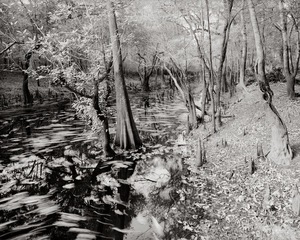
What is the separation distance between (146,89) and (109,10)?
114 ft

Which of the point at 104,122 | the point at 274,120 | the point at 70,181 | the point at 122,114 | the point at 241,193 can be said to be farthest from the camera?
the point at 122,114

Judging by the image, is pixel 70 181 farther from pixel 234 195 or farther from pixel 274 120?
pixel 274 120

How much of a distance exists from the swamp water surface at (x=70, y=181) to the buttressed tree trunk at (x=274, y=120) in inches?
172

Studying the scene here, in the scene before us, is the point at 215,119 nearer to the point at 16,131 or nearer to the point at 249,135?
the point at 249,135

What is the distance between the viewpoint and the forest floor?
20.2 feet

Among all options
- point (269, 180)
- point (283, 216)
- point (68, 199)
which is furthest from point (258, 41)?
point (68, 199)

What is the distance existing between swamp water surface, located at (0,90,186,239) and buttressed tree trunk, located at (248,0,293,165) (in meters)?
4.38

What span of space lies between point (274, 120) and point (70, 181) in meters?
8.06

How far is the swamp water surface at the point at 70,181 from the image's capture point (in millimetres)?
7246

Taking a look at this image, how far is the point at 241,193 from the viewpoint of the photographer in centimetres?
775

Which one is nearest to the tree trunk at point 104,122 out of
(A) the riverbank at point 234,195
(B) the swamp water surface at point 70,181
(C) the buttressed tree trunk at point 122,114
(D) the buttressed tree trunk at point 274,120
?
(B) the swamp water surface at point 70,181

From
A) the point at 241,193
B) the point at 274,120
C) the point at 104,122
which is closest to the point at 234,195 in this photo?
the point at 241,193

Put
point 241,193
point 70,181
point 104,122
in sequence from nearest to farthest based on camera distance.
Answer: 1. point 241,193
2. point 70,181
3. point 104,122

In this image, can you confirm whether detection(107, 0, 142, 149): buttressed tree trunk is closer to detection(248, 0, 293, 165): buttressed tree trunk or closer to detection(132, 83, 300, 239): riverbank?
detection(132, 83, 300, 239): riverbank
